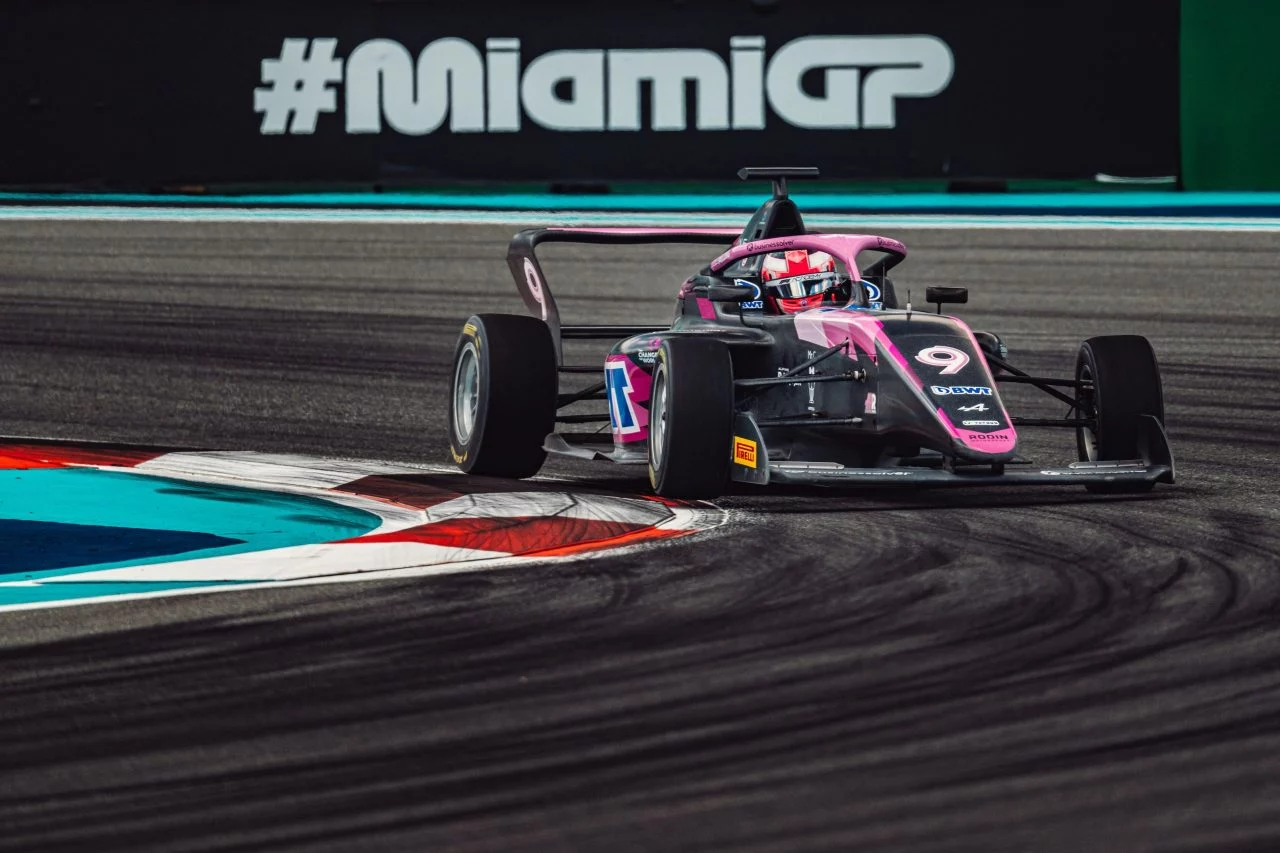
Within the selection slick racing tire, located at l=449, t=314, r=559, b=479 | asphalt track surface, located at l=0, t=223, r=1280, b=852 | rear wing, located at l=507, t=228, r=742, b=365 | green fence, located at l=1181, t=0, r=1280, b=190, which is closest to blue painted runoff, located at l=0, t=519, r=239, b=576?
asphalt track surface, located at l=0, t=223, r=1280, b=852

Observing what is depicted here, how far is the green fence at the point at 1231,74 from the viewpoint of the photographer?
1934 cm

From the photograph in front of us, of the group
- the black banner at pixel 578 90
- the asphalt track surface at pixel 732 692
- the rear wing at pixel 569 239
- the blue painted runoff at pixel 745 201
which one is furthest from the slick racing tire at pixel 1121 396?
the black banner at pixel 578 90

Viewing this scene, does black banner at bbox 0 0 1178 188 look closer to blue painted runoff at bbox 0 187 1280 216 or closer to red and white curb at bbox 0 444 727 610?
blue painted runoff at bbox 0 187 1280 216

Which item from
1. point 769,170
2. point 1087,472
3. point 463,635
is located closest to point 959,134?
point 769,170

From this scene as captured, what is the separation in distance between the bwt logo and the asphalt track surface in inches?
413

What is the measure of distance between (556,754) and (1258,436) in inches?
235

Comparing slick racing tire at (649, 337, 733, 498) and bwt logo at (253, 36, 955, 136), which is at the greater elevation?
bwt logo at (253, 36, 955, 136)

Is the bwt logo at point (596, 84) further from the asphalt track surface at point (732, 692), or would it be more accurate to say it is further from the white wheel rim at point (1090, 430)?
the white wheel rim at point (1090, 430)

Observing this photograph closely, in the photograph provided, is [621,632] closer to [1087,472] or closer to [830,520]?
[830,520]

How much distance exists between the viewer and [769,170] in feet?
30.1

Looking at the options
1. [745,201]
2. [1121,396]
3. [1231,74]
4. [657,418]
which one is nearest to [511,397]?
[657,418]

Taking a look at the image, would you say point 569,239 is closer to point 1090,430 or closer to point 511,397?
point 511,397

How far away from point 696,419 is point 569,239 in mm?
1777

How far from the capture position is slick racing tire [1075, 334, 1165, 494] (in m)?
8.15
